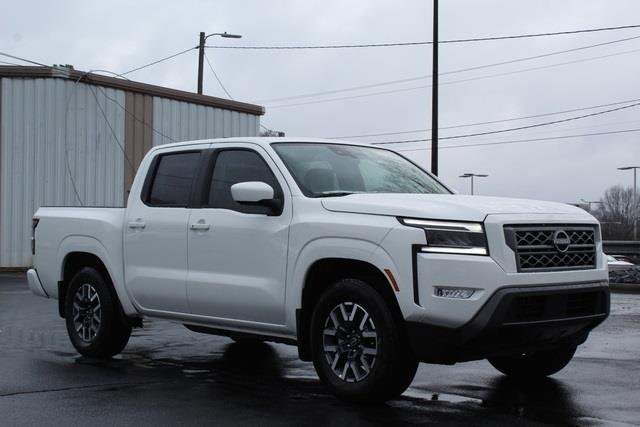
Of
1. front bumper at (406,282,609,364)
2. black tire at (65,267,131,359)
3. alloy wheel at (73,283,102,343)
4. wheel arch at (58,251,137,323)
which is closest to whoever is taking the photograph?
front bumper at (406,282,609,364)

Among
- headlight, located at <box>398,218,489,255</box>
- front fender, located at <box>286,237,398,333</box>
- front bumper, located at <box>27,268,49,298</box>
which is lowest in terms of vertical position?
front bumper, located at <box>27,268,49,298</box>

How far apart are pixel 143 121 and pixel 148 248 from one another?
19696 millimetres

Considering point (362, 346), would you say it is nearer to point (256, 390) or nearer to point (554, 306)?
point (256, 390)

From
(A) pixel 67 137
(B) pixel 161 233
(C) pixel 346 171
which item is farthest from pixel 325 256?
(A) pixel 67 137

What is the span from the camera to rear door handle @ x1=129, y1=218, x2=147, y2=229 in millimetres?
7887

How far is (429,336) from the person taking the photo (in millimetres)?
5746

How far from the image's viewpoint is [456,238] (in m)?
5.77

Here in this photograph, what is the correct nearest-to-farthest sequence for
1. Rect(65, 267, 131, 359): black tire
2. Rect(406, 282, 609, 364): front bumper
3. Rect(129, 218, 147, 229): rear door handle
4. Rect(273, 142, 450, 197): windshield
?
1. Rect(406, 282, 609, 364): front bumper
2. Rect(273, 142, 450, 197): windshield
3. Rect(129, 218, 147, 229): rear door handle
4. Rect(65, 267, 131, 359): black tire

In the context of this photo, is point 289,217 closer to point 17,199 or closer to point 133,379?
point 133,379

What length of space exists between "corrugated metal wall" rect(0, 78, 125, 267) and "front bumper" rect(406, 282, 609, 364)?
20483 mm

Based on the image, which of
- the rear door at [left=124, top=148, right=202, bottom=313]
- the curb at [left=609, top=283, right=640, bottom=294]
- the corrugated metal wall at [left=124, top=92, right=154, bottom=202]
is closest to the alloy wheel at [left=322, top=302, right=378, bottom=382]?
the rear door at [left=124, top=148, right=202, bottom=313]

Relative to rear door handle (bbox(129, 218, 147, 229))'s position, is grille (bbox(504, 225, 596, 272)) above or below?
below

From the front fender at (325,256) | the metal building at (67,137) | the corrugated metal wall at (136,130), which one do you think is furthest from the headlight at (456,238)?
the corrugated metal wall at (136,130)

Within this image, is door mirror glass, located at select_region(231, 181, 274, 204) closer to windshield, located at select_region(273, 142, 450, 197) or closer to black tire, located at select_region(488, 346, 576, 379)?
windshield, located at select_region(273, 142, 450, 197)
